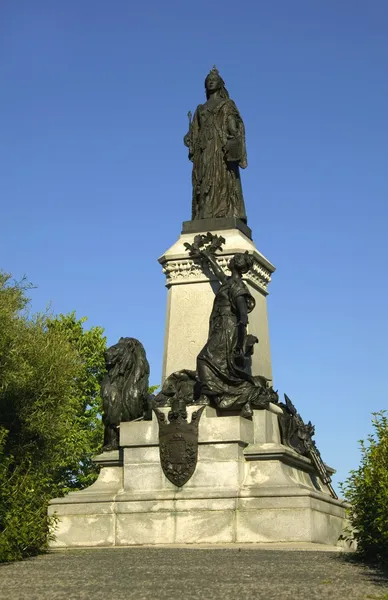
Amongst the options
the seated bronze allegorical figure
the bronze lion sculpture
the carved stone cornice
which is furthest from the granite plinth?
the bronze lion sculpture

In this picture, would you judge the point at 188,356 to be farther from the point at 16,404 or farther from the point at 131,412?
the point at 16,404

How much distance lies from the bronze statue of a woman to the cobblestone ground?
927 centimetres

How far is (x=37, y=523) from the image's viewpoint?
17969 mm

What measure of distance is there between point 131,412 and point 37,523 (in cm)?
489

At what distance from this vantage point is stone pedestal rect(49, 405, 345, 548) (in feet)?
64.6

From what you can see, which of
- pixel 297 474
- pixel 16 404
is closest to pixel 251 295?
pixel 297 474

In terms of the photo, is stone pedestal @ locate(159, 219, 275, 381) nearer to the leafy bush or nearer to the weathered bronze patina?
the weathered bronze patina

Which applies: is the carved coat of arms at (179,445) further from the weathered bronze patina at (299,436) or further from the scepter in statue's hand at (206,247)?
the scepter in statue's hand at (206,247)

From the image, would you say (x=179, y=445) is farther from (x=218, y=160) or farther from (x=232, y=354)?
(x=218, y=160)

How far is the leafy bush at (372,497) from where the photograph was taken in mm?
15664

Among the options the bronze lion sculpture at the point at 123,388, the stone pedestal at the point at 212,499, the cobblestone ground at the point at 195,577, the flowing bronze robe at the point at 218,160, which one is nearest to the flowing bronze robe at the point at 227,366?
the stone pedestal at the point at 212,499

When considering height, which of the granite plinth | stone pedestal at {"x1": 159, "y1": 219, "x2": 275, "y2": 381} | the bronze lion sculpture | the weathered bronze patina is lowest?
the weathered bronze patina

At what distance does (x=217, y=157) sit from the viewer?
985 inches

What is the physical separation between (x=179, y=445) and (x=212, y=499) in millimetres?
1108
